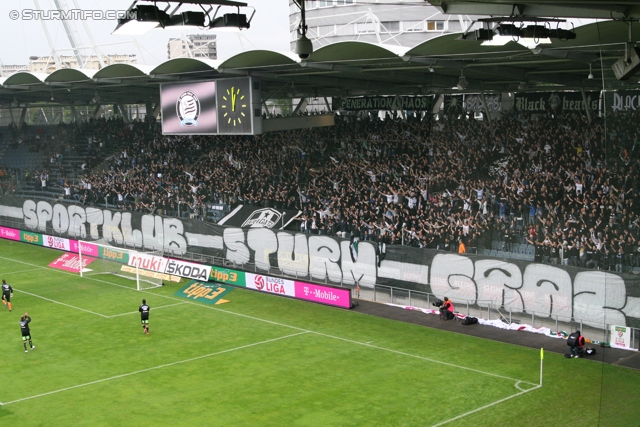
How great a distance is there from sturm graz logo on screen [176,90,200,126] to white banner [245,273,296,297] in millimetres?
8627

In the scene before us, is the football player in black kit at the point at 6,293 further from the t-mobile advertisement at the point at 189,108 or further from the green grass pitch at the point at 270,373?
the t-mobile advertisement at the point at 189,108

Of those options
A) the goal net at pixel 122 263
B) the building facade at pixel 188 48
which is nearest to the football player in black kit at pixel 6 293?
the goal net at pixel 122 263

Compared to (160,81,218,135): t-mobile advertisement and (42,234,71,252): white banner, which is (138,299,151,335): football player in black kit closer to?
(160,81,218,135): t-mobile advertisement

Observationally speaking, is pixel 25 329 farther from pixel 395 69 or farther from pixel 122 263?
pixel 395 69

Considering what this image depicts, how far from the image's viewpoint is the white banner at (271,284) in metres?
31.9

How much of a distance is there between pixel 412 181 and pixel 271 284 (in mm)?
7804

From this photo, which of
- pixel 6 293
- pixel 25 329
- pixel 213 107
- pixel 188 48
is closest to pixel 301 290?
pixel 213 107

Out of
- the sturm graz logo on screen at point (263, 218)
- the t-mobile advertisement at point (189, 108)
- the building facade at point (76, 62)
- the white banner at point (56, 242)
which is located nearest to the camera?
the t-mobile advertisement at point (189, 108)

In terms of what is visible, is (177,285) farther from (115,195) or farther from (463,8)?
(463,8)

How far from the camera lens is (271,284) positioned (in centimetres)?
3275

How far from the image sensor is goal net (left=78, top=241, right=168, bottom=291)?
35.9 m

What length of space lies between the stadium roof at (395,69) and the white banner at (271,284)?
8.87 meters

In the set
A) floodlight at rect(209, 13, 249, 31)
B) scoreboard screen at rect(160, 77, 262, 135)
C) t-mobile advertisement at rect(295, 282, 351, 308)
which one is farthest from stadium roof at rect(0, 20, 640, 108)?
t-mobile advertisement at rect(295, 282, 351, 308)

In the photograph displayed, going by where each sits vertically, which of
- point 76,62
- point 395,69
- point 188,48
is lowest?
point 395,69
